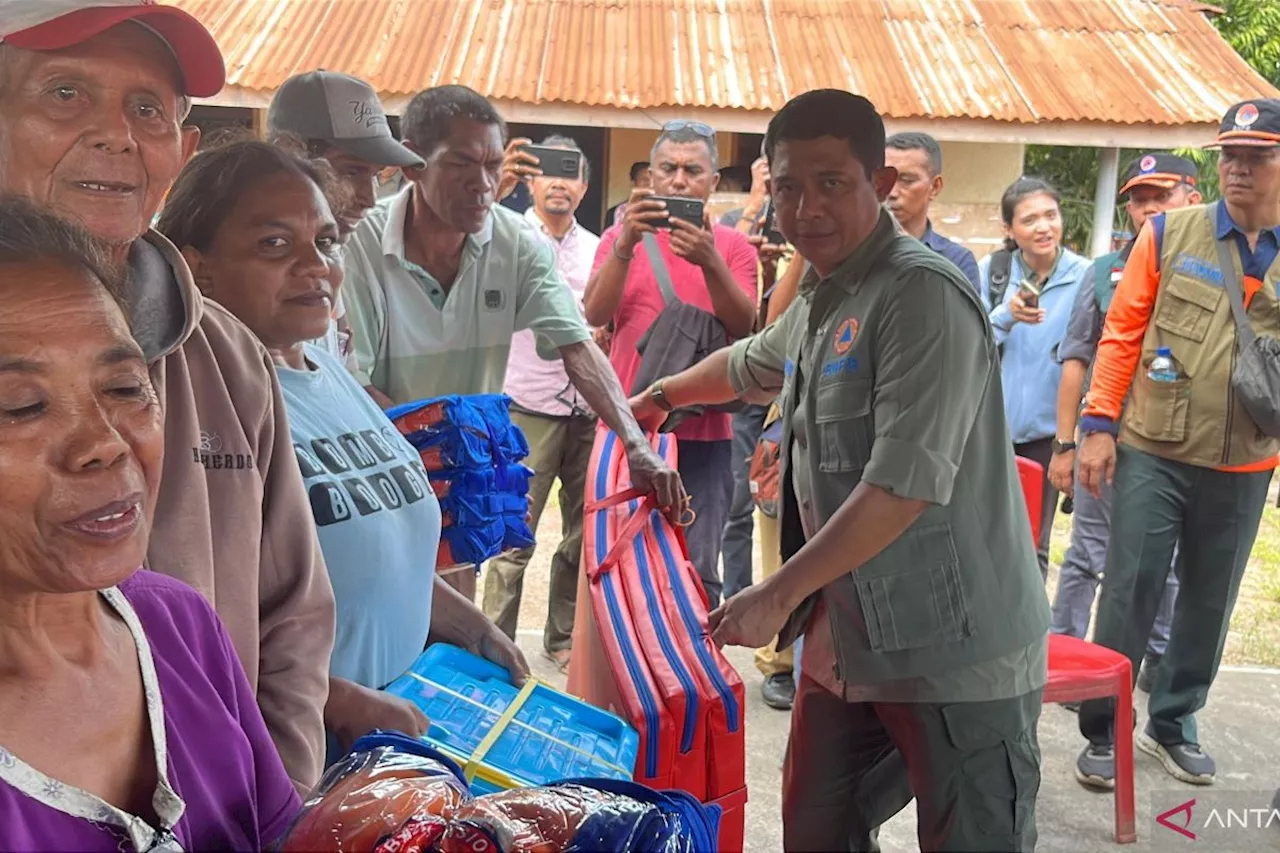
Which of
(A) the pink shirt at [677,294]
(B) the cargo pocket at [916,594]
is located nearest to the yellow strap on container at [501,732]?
(B) the cargo pocket at [916,594]

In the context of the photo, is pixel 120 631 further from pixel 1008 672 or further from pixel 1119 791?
pixel 1119 791

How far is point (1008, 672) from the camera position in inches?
79.7

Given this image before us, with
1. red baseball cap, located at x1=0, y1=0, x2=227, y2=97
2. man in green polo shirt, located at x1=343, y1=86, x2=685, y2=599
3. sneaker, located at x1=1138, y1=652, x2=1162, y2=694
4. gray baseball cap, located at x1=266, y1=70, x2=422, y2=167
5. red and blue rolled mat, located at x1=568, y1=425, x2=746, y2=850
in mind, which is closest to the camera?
red baseball cap, located at x1=0, y1=0, x2=227, y2=97

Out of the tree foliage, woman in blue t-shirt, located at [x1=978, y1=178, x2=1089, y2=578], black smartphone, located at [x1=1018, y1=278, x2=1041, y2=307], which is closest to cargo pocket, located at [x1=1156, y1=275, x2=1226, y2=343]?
woman in blue t-shirt, located at [x1=978, y1=178, x2=1089, y2=578]

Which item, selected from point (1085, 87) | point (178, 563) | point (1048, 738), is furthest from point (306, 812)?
point (1085, 87)

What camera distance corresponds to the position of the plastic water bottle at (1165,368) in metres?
3.20

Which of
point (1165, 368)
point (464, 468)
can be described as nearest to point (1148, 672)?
point (1165, 368)

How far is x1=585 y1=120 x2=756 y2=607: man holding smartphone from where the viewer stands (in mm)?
3570

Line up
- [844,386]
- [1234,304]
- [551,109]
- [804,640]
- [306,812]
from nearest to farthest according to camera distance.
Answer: [306,812] → [844,386] → [804,640] → [1234,304] → [551,109]

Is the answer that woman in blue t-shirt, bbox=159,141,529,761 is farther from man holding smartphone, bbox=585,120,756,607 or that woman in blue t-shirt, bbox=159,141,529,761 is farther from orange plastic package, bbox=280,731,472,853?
man holding smartphone, bbox=585,120,756,607

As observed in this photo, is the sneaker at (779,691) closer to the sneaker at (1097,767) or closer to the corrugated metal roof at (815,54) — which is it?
the sneaker at (1097,767)

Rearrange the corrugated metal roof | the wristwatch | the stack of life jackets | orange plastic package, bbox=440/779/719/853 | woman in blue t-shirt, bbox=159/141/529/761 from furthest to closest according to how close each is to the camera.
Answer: the corrugated metal roof < the wristwatch < the stack of life jackets < woman in blue t-shirt, bbox=159/141/529/761 < orange plastic package, bbox=440/779/719/853

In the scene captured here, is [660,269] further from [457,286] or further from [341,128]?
[341,128]

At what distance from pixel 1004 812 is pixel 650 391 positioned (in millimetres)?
1329
